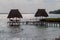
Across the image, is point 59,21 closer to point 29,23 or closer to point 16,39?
point 29,23

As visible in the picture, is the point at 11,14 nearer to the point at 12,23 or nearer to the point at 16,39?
the point at 12,23

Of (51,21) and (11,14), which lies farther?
(51,21)

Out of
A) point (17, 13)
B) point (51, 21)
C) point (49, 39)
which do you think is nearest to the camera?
point (49, 39)

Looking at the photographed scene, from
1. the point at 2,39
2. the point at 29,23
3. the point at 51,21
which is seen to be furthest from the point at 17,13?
the point at 2,39

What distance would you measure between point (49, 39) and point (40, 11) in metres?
26.8

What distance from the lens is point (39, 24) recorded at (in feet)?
159

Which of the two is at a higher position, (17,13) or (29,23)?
(17,13)

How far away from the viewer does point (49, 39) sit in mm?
22516

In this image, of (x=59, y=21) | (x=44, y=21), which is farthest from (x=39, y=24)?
(x=59, y=21)

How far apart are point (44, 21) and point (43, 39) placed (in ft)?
85.8

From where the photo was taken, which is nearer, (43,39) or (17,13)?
(43,39)

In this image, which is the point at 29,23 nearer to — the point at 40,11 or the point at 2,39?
the point at 40,11

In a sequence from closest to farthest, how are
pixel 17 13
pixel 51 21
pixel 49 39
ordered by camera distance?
pixel 49 39
pixel 17 13
pixel 51 21

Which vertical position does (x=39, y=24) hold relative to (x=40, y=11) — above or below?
below
